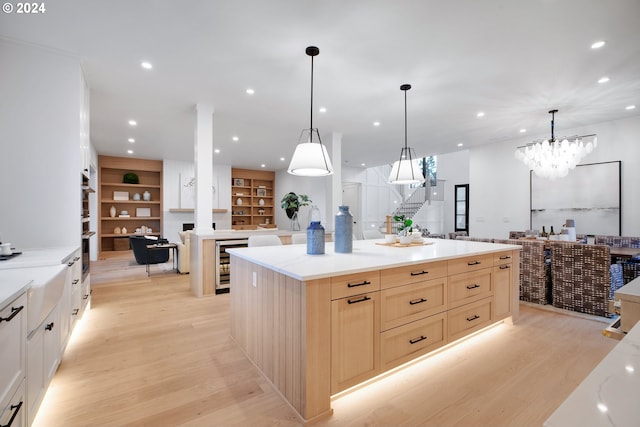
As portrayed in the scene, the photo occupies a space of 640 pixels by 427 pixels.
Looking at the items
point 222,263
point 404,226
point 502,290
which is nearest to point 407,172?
point 404,226

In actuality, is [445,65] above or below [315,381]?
above

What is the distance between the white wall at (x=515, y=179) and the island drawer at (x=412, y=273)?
4.96 metres

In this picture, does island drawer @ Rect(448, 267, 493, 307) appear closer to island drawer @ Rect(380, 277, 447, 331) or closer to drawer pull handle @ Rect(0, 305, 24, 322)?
island drawer @ Rect(380, 277, 447, 331)

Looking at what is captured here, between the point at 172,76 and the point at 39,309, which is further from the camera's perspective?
the point at 172,76

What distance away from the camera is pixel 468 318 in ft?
8.36

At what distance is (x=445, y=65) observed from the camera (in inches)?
125

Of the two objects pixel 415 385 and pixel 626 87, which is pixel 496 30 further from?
pixel 415 385

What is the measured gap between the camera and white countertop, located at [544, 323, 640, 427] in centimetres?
41

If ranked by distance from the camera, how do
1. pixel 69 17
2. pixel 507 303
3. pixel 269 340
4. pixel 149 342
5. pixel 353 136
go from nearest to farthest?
pixel 269 340
pixel 69 17
pixel 149 342
pixel 507 303
pixel 353 136

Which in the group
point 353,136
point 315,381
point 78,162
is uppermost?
point 353,136

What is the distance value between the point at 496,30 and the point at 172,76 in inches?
134

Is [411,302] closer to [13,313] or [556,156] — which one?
[13,313]

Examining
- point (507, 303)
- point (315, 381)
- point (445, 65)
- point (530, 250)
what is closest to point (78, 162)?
point (315, 381)

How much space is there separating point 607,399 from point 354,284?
4.47 ft
